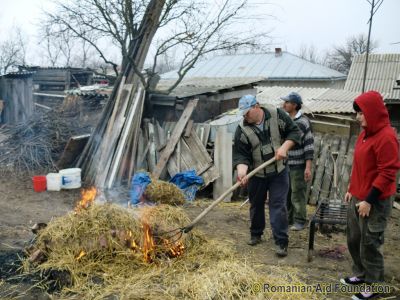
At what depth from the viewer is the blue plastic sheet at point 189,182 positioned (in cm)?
789

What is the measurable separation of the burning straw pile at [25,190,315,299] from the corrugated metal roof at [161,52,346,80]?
18.3m

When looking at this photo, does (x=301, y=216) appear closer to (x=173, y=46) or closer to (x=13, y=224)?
(x=13, y=224)

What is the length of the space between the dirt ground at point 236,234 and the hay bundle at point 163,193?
1.04 ft

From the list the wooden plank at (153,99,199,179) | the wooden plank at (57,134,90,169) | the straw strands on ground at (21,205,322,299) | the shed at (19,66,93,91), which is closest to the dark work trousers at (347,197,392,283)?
the straw strands on ground at (21,205,322,299)

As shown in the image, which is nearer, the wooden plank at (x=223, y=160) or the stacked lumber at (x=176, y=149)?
the wooden plank at (x=223, y=160)

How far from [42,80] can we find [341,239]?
62.2 feet

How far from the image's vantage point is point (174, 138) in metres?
8.55

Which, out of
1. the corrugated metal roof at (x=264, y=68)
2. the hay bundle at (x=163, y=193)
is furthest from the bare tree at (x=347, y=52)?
the hay bundle at (x=163, y=193)

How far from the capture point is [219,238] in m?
5.64

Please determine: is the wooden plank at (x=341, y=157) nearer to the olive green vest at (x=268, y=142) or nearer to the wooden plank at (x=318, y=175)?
the wooden plank at (x=318, y=175)

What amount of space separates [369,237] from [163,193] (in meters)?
4.15

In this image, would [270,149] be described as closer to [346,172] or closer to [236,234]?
[236,234]

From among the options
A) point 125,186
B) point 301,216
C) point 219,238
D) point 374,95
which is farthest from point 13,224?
point 374,95

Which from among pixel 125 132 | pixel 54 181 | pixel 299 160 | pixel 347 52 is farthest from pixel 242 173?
pixel 347 52
